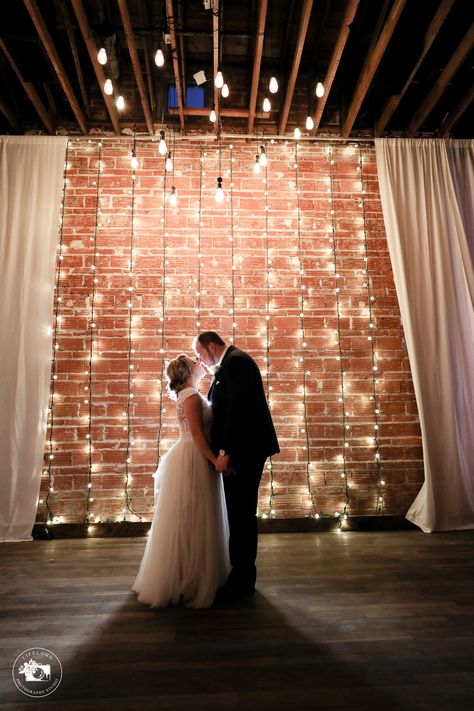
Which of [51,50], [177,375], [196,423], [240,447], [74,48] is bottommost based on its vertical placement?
[240,447]

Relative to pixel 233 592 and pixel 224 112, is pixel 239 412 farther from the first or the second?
pixel 224 112

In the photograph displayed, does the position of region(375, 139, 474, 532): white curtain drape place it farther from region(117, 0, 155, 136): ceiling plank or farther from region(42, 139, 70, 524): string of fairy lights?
region(42, 139, 70, 524): string of fairy lights

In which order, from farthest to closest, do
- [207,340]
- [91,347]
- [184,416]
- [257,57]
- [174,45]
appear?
[91,347] < [257,57] < [174,45] < [207,340] < [184,416]

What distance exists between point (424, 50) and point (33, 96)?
126 inches

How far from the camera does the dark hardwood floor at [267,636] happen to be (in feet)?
4.87

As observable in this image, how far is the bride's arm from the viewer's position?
235 cm

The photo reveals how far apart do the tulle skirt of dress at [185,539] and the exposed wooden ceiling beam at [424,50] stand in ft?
11.2

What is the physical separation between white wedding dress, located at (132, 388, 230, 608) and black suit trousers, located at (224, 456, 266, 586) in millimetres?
72

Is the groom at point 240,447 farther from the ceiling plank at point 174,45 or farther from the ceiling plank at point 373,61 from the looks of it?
the ceiling plank at point 373,61

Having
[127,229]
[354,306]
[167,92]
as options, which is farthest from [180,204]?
[354,306]

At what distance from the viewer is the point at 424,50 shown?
3.20 meters

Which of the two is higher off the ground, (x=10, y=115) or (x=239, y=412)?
(x=10, y=115)

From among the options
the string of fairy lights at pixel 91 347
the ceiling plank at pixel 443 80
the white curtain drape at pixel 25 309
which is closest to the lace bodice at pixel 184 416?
the string of fairy lights at pixel 91 347

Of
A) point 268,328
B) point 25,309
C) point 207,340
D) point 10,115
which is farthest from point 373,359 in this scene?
point 10,115
